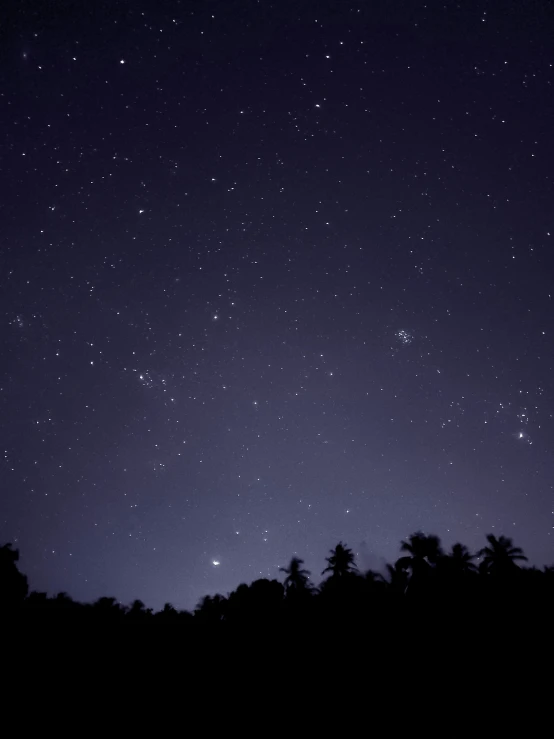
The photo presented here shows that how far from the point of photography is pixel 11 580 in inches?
1308

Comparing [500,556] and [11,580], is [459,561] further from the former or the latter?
[11,580]

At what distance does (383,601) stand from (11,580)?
27101mm

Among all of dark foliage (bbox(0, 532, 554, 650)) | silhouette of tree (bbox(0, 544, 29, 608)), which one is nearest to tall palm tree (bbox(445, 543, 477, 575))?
dark foliage (bbox(0, 532, 554, 650))

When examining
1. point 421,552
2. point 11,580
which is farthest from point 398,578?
point 11,580

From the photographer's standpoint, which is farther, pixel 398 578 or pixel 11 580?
pixel 398 578

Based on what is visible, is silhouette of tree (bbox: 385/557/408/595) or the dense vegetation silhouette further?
silhouette of tree (bbox: 385/557/408/595)

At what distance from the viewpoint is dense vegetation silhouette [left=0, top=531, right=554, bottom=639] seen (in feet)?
92.7

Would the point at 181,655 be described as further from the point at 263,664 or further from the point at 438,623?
the point at 438,623

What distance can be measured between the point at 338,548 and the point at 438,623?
59.3 feet

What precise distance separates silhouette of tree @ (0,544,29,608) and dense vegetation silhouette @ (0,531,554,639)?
0.22ft

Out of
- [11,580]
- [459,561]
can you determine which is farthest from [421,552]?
[11,580]

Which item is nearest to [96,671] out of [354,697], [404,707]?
[354,697]

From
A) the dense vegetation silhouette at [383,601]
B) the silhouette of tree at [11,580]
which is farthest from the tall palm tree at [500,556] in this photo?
the silhouette of tree at [11,580]

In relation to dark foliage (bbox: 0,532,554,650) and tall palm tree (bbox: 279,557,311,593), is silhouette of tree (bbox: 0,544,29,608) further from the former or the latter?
tall palm tree (bbox: 279,557,311,593)
